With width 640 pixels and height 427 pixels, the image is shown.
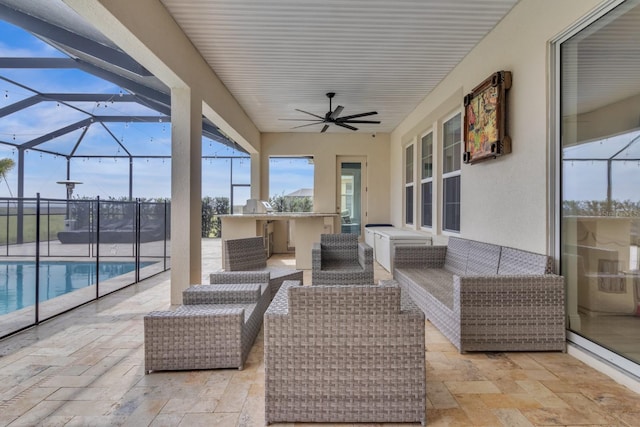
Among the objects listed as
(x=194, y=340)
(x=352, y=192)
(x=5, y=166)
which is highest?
(x=5, y=166)

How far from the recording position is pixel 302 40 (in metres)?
3.75

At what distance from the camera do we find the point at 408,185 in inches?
278

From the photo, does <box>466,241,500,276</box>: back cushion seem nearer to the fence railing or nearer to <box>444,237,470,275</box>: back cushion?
<box>444,237,470,275</box>: back cushion

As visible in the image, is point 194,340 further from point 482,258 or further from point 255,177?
point 255,177

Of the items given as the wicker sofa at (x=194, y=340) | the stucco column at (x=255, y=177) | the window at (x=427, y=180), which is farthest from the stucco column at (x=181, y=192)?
the stucco column at (x=255, y=177)

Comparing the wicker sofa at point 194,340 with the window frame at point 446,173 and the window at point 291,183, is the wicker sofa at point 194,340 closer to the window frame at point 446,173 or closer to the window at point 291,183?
the window frame at point 446,173

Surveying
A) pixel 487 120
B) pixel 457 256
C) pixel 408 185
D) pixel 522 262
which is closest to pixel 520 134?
pixel 487 120

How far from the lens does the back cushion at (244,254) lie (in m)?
3.74

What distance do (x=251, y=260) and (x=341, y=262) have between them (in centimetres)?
119

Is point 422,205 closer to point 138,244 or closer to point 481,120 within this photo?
point 481,120

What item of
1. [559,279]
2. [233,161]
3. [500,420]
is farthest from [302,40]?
[233,161]

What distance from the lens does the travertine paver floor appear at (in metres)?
1.73

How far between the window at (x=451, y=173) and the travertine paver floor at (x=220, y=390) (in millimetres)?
2454

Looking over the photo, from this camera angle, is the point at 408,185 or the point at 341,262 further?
the point at 408,185
